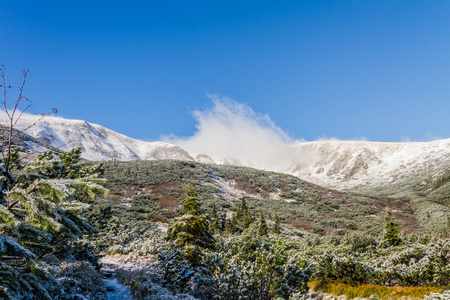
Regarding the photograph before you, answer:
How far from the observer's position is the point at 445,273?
24.5ft

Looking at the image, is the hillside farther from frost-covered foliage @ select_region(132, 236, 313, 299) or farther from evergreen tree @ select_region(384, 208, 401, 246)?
frost-covered foliage @ select_region(132, 236, 313, 299)

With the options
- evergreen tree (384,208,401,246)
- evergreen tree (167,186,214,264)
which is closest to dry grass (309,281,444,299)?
evergreen tree (167,186,214,264)

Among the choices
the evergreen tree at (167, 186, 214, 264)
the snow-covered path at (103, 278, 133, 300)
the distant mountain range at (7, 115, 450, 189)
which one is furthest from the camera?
the distant mountain range at (7, 115, 450, 189)

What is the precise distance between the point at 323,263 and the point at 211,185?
180 feet

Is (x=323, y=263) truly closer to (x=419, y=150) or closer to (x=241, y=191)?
(x=241, y=191)

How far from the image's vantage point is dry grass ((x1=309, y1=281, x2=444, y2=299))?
22.5ft

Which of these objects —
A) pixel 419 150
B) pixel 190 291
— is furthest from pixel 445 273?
pixel 419 150

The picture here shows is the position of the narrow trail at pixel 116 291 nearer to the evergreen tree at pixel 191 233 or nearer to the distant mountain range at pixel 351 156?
the evergreen tree at pixel 191 233

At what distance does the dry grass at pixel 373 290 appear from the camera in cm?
685

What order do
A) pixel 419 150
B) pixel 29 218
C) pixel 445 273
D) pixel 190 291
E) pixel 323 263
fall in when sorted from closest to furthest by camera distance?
pixel 29 218, pixel 445 273, pixel 190 291, pixel 323 263, pixel 419 150

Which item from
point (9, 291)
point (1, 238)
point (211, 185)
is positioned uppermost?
point (211, 185)

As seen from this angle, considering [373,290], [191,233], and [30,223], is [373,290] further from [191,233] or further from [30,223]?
[30,223]

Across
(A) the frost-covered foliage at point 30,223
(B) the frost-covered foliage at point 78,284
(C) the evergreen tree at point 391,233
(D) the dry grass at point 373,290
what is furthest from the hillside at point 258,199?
(A) the frost-covered foliage at point 30,223

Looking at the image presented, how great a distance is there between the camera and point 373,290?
754cm
